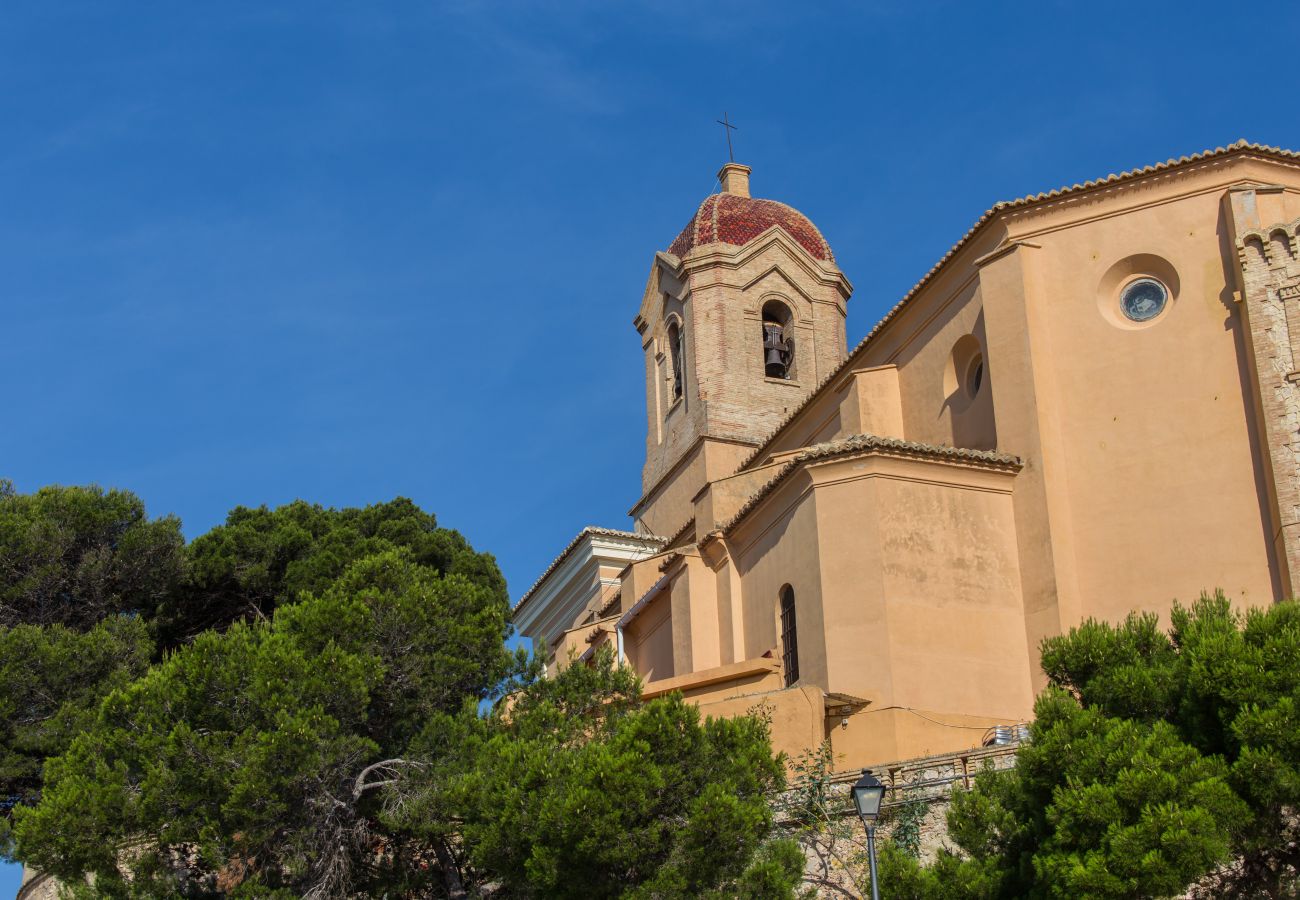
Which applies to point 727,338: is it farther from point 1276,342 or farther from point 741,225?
point 1276,342

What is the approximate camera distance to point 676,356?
39688 mm

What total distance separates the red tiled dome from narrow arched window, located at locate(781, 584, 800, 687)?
1431 centimetres

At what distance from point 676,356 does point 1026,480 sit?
15712mm

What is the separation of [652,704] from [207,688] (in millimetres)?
5149

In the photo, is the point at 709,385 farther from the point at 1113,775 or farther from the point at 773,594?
the point at 1113,775

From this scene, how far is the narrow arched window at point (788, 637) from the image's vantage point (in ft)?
83.0

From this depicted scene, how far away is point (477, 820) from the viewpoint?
733 inches

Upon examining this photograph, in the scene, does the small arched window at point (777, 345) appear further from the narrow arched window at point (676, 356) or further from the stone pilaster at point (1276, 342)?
the stone pilaster at point (1276, 342)

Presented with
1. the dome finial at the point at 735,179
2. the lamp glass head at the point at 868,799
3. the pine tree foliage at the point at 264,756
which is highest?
the dome finial at the point at 735,179

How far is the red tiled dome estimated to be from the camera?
3919 cm

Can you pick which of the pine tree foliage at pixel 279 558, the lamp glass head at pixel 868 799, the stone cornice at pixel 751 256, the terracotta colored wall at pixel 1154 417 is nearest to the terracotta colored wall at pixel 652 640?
the pine tree foliage at pixel 279 558

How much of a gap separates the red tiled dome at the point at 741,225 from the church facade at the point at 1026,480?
11.5m

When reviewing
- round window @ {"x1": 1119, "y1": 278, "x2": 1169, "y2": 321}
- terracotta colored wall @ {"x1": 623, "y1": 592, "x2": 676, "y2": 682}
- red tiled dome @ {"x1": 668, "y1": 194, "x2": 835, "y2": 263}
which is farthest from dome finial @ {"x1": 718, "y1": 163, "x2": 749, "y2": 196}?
round window @ {"x1": 1119, "y1": 278, "x2": 1169, "y2": 321}

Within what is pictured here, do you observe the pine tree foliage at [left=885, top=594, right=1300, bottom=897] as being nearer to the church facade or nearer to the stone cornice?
the church facade
